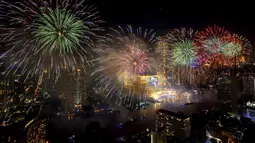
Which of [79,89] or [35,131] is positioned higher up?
[79,89]

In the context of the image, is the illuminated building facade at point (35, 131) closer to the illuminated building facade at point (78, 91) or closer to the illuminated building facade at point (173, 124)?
the illuminated building facade at point (173, 124)

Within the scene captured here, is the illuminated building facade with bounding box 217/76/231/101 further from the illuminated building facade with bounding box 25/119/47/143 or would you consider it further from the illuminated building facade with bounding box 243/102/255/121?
the illuminated building facade with bounding box 25/119/47/143

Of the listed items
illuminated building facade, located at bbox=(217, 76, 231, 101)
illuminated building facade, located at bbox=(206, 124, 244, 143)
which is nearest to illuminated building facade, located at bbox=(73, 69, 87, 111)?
illuminated building facade, located at bbox=(206, 124, 244, 143)

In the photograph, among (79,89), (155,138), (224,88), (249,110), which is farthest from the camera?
(79,89)

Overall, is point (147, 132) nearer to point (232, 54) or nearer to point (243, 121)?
point (243, 121)

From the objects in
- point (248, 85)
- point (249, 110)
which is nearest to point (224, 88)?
point (248, 85)

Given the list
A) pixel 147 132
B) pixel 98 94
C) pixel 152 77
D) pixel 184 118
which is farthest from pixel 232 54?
pixel 98 94

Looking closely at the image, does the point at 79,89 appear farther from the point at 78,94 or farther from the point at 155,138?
the point at 155,138

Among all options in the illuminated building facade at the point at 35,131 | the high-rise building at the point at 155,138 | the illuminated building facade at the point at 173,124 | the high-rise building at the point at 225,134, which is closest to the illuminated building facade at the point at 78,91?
the illuminated building facade at the point at 35,131
